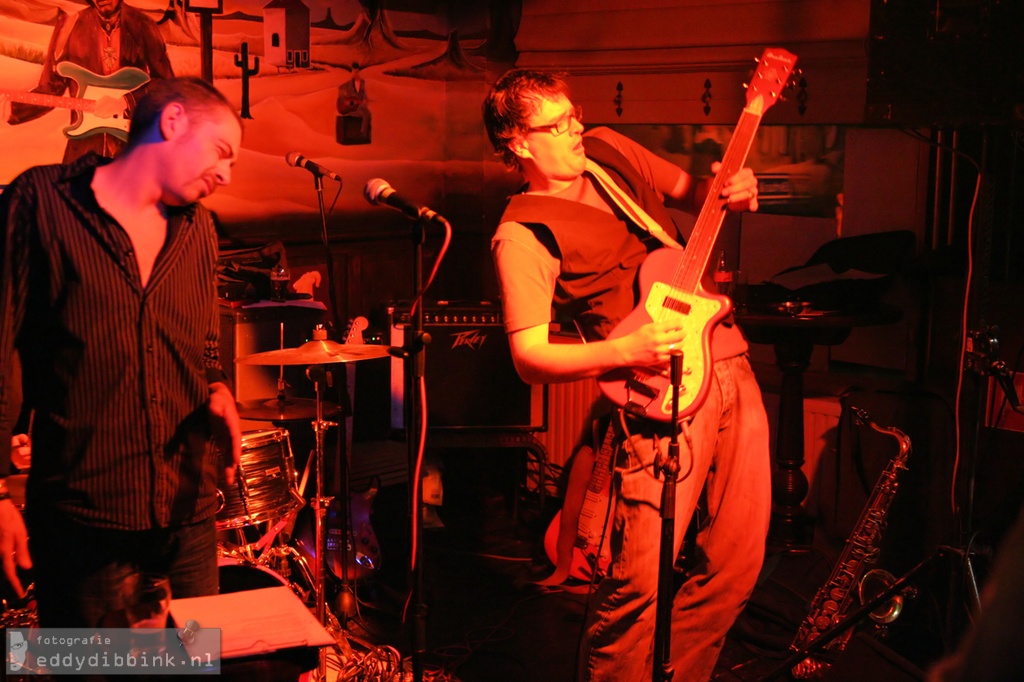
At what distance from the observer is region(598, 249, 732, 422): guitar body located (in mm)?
2738

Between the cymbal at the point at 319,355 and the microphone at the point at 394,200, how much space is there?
1383mm

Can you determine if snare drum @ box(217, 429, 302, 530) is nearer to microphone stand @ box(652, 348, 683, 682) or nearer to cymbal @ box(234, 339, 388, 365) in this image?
cymbal @ box(234, 339, 388, 365)

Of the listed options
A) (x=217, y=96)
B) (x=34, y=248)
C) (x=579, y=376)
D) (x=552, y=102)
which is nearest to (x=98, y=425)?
(x=34, y=248)

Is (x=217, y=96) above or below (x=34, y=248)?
above

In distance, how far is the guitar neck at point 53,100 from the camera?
412 centimetres

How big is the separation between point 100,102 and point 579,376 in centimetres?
277

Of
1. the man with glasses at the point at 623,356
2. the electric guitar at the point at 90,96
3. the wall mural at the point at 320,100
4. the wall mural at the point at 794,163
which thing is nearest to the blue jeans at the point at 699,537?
the man with glasses at the point at 623,356

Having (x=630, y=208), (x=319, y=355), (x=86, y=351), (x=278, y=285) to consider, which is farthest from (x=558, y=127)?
(x=278, y=285)

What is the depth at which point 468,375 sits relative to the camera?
499 centimetres

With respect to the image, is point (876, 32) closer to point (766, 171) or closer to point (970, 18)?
point (970, 18)

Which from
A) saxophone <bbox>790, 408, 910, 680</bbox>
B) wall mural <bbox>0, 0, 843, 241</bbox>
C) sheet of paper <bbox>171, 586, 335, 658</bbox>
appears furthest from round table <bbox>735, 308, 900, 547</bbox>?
sheet of paper <bbox>171, 586, 335, 658</bbox>

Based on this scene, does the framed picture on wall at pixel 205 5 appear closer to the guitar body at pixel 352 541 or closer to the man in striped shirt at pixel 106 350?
the guitar body at pixel 352 541

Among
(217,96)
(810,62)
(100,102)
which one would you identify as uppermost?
(810,62)

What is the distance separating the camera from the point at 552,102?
2.83 m
